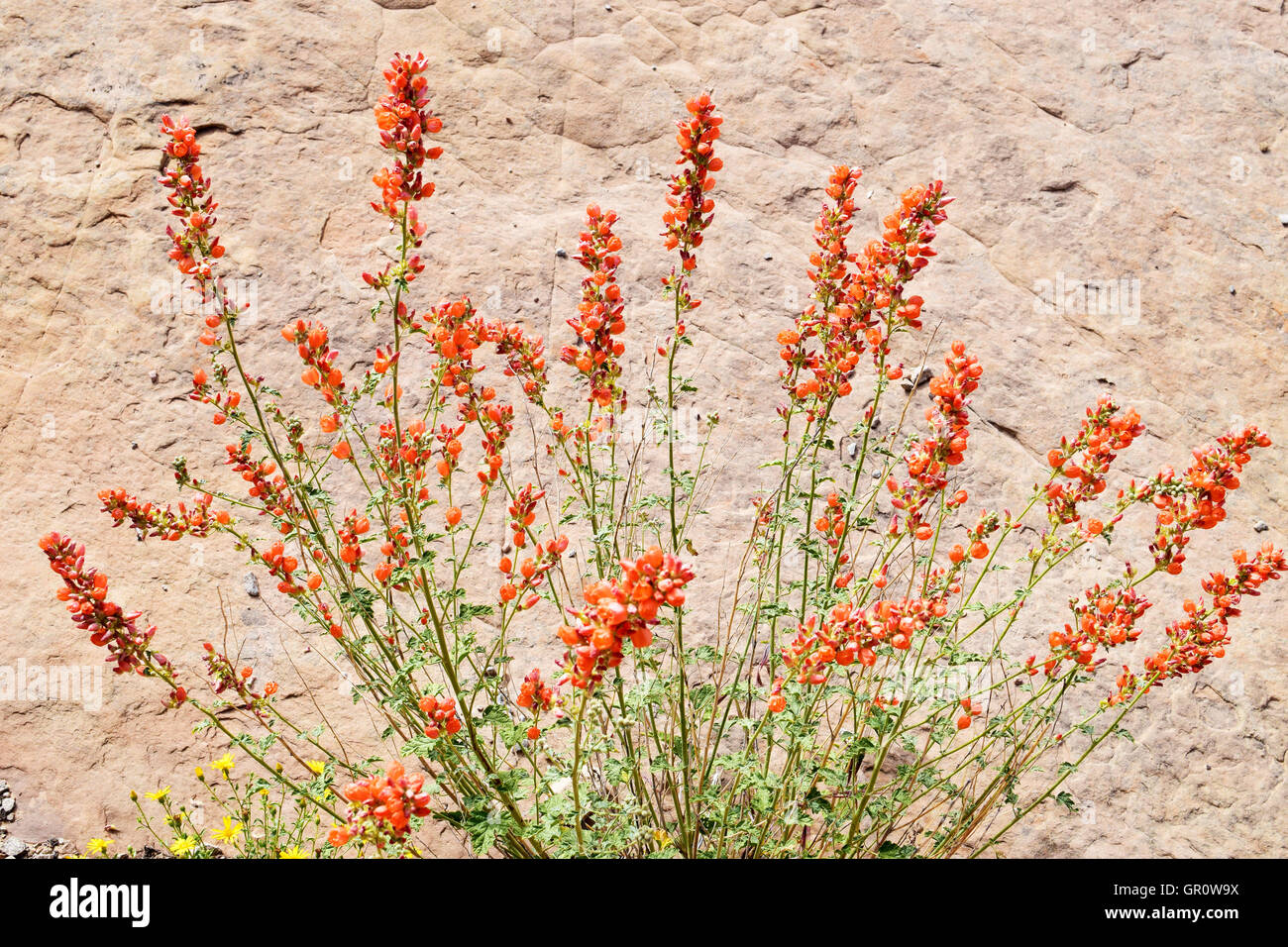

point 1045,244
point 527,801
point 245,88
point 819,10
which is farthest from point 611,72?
point 527,801

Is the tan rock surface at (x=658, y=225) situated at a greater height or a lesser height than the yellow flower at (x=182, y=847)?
greater

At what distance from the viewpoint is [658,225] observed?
5523 millimetres

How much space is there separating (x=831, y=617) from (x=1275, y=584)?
3.35m

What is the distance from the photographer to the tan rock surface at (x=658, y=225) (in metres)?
4.05

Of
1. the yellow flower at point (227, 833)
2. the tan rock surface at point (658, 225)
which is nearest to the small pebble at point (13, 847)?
the tan rock surface at point (658, 225)

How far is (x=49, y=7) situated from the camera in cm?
593

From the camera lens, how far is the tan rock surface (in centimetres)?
405

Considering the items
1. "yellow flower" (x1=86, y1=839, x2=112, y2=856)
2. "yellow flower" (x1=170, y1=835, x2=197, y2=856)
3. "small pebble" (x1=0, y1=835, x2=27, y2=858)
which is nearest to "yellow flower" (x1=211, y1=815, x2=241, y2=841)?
"yellow flower" (x1=170, y1=835, x2=197, y2=856)
